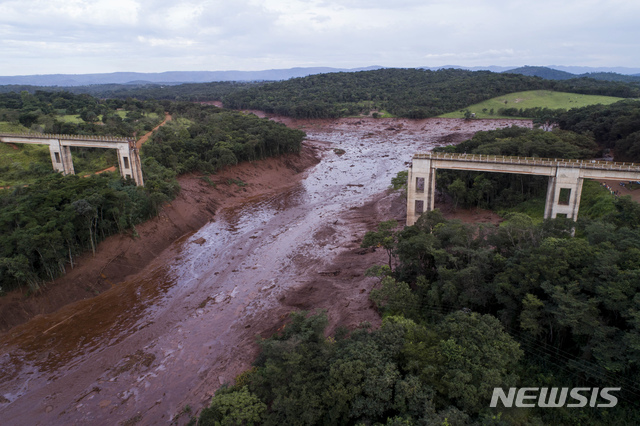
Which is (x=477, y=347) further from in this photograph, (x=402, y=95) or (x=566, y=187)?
(x=402, y=95)

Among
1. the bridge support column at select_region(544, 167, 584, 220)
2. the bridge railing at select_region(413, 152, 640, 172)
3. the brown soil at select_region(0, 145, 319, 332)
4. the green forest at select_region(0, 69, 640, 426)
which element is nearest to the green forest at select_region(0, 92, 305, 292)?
the green forest at select_region(0, 69, 640, 426)

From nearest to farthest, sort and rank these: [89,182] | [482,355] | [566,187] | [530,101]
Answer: [482,355] → [566,187] → [89,182] → [530,101]

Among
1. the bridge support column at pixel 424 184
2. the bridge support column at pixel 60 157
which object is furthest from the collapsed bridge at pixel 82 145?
the bridge support column at pixel 424 184

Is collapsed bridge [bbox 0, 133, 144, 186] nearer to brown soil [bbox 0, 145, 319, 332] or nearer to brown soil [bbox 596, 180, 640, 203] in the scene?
brown soil [bbox 0, 145, 319, 332]

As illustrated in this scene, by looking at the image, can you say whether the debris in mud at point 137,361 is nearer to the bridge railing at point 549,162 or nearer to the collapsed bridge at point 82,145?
the collapsed bridge at point 82,145

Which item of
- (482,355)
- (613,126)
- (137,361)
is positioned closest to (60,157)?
(137,361)

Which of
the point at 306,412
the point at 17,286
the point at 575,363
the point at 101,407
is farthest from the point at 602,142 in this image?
the point at 17,286
